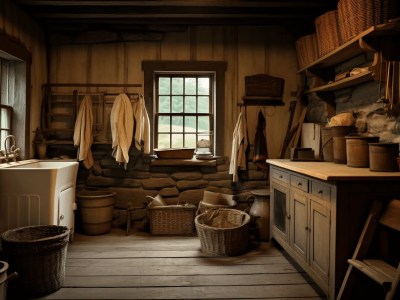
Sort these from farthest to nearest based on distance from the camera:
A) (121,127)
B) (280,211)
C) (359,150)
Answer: (121,127)
(280,211)
(359,150)

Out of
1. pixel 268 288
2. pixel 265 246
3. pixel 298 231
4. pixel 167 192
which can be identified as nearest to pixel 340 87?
pixel 298 231

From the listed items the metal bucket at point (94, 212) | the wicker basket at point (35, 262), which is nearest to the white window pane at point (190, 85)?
the metal bucket at point (94, 212)

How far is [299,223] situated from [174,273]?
1201 mm

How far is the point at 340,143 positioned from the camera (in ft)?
10.8

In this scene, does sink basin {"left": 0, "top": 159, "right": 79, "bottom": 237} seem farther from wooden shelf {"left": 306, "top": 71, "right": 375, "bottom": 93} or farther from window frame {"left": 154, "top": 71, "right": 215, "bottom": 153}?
wooden shelf {"left": 306, "top": 71, "right": 375, "bottom": 93}

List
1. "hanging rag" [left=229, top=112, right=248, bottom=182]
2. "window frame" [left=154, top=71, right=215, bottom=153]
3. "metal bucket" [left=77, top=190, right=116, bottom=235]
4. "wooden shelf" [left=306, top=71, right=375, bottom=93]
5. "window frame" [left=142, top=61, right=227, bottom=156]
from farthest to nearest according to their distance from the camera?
1. "window frame" [left=154, top=71, right=215, bottom=153]
2. "window frame" [left=142, top=61, right=227, bottom=156]
3. "hanging rag" [left=229, top=112, right=248, bottom=182]
4. "metal bucket" [left=77, top=190, right=116, bottom=235]
5. "wooden shelf" [left=306, top=71, right=375, bottom=93]

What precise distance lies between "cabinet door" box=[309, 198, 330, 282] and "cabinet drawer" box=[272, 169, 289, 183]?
2.10 ft

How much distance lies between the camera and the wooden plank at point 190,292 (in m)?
2.75

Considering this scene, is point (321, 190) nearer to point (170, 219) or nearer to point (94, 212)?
point (170, 219)

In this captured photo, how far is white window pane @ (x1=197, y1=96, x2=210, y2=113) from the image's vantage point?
5.07 metres

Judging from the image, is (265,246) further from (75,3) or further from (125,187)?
(75,3)

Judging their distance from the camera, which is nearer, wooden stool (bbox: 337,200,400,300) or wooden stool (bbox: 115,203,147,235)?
wooden stool (bbox: 337,200,400,300)

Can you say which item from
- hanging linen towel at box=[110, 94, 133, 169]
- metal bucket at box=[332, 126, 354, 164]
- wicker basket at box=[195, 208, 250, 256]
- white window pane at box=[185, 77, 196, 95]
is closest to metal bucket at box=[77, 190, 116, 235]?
→ hanging linen towel at box=[110, 94, 133, 169]

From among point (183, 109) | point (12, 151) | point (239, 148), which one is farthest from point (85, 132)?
point (239, 148)
